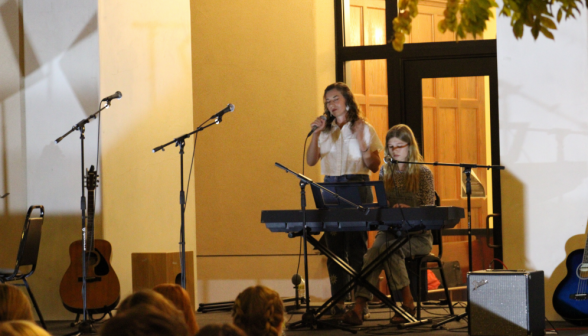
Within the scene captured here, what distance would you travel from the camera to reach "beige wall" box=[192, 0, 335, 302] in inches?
254

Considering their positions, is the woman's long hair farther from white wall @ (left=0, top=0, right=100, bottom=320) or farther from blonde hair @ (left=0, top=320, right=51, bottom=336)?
blonde hair @ (left=0, top=320, right=51, bottom=336)

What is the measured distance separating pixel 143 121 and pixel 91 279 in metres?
1.47

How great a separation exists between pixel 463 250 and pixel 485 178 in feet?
2.25

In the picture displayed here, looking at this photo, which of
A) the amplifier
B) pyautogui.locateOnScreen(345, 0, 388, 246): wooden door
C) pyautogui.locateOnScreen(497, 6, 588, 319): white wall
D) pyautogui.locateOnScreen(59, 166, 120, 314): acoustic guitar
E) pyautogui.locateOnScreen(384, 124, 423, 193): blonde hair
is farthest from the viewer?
pyautogui.locateOnScreen(345, 0, 388, 246): wooden door

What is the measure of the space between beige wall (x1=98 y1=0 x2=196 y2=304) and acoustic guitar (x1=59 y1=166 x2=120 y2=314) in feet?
1.35

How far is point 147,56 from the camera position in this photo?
230 inches

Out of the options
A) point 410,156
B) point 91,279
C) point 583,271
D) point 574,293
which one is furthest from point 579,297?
point 91,279

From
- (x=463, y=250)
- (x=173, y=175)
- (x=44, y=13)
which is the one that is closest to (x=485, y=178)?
(x=463, y=250)

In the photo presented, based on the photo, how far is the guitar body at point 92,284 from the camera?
4.83 m

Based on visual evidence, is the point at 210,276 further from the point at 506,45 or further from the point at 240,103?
the point at 506,45

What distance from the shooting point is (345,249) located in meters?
4.69

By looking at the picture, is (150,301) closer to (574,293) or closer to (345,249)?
(345,249)

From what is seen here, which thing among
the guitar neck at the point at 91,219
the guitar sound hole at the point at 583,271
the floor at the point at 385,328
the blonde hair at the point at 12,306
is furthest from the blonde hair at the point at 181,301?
the guitar sound hole at the point at 583,271

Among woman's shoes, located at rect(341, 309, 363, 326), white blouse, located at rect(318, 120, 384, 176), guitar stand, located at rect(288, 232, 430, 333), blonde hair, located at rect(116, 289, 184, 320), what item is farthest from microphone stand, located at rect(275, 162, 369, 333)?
blonde hair, located at rect(116, 289, 184, 320)
